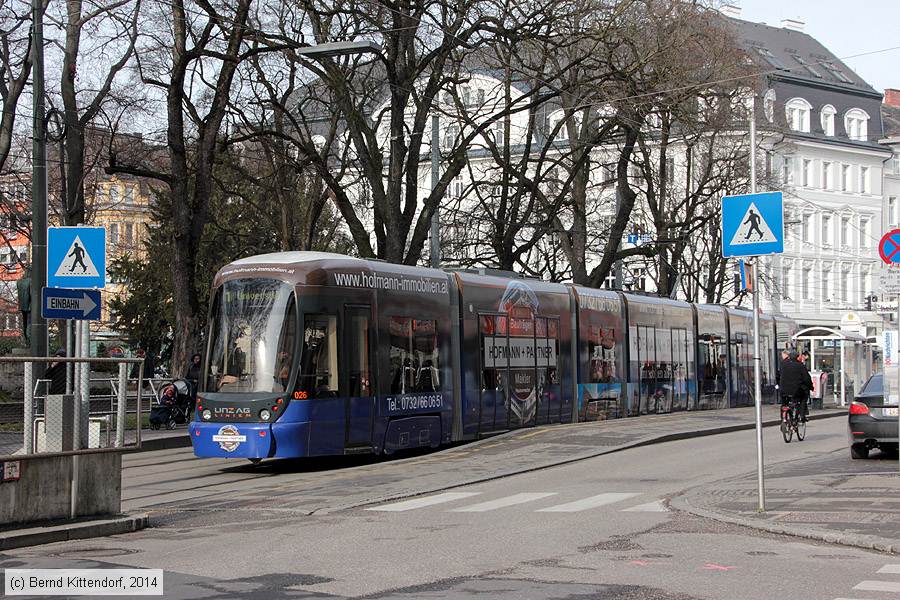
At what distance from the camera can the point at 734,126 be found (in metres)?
41.9

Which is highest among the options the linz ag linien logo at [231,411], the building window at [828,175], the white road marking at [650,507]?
the building window at [828,175]

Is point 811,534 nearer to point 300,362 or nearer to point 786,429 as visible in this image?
point 300,362

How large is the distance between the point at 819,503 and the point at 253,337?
891 cm

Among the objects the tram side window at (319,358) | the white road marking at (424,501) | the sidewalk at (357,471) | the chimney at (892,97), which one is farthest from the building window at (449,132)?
the chimney at (892,97)

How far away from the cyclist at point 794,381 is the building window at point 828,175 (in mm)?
62788

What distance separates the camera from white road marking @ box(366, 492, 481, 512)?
1446cm

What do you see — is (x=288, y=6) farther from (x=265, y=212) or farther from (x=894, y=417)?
(x=894, y=417)

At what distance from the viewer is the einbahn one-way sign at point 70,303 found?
47.1ft

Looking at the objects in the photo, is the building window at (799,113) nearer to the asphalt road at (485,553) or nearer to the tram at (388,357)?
the tram at (388,357)

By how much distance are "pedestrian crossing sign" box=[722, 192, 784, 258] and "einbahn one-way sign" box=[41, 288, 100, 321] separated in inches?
277

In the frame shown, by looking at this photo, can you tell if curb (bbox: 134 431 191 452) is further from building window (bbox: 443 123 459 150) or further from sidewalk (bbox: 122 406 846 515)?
building window (bbox: 443 123 459 150)

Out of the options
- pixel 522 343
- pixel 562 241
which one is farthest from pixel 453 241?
pixel 522 343

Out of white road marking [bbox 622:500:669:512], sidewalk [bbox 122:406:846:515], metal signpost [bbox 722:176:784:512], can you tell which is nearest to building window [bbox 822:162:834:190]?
sidewalk [bbox 122:406:846:515]

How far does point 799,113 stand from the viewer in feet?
273
